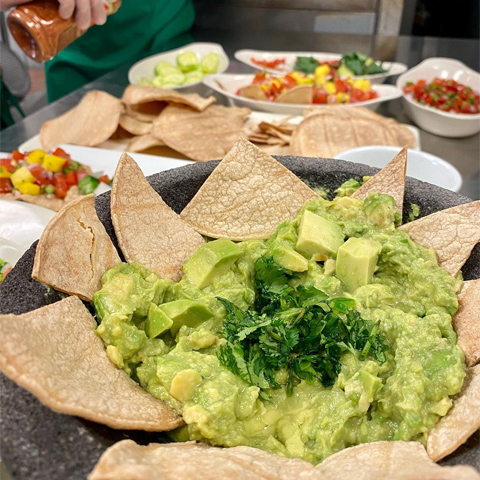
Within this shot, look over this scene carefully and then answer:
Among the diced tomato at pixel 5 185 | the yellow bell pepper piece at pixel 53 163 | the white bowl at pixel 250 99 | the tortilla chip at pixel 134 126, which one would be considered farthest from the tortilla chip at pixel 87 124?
the white bowl at pixel 250 99

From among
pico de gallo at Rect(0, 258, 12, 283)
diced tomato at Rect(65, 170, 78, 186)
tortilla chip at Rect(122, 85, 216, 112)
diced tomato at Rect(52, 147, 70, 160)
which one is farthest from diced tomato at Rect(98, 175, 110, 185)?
pico de gallo at Rect(0, 258, 12, 283)

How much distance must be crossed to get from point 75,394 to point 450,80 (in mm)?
3177

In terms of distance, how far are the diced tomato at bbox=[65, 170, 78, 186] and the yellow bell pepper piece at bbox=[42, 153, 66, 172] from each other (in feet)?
0.17

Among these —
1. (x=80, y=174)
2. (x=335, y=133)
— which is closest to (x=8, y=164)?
(x=80, y=174)

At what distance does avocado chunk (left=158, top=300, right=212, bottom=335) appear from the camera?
115 cm

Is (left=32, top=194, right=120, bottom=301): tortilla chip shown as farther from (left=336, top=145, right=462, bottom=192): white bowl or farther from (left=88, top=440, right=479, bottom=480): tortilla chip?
(left=336, top=145, right=462, bottom=192): white bowl

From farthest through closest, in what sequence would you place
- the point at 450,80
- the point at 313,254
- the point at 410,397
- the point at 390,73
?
the point at 390,73, the point at 450,80, the point at 313,254, the point at 410,397

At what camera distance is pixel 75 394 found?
90 centimetres

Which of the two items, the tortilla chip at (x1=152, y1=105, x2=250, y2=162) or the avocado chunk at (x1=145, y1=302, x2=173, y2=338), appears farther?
the tortilla chip at (x1=152, y1=105, x2=250, y2=162)

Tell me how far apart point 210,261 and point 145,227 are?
0.20 m

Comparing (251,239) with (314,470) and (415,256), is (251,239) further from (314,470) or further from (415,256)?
(314,470)

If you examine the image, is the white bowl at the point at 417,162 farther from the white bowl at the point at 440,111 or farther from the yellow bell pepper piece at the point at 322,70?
the yellow bell pepper piece at the point at 322,70

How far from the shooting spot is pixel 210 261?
1307mm

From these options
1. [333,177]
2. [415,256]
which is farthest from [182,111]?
[415,256]
